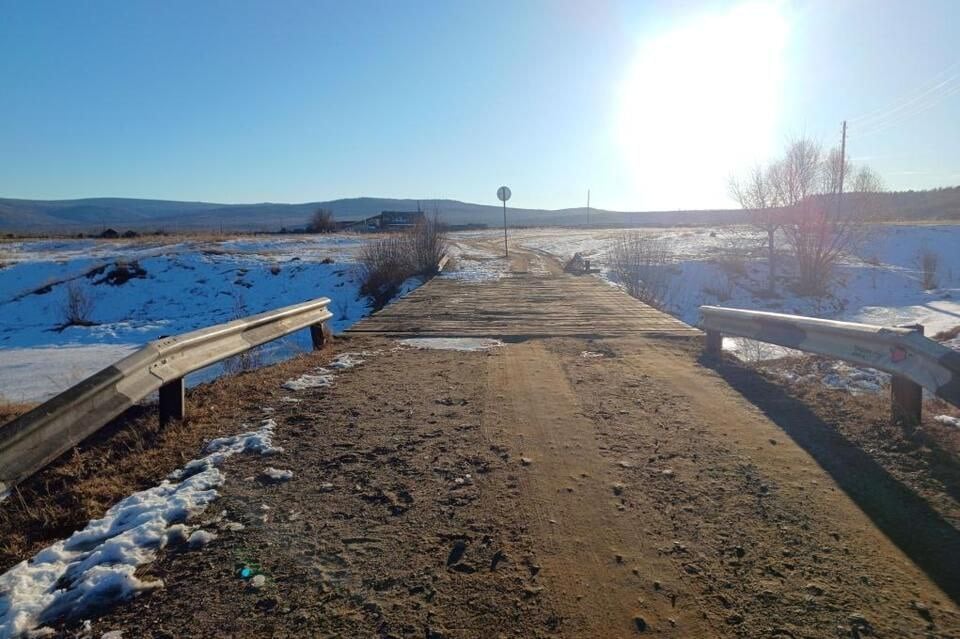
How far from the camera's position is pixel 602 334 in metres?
9.19

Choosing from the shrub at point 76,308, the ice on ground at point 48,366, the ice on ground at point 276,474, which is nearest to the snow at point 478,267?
the ice on ground at point 48,366

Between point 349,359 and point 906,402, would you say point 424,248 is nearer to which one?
point 349,359

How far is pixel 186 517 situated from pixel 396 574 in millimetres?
1252

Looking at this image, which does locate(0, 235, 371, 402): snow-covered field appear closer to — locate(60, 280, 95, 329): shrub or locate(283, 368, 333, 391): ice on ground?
locate(60, 280, 95, 329): shrub

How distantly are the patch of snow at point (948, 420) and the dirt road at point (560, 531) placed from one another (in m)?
0.85

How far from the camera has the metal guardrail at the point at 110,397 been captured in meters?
3.08

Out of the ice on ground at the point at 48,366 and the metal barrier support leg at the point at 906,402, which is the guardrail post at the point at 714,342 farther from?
the ice on ground at the point at 48,366

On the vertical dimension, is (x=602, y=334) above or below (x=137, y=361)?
below

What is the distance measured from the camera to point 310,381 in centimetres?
603

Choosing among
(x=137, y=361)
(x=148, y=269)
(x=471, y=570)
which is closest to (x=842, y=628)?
(x=471, y=570)

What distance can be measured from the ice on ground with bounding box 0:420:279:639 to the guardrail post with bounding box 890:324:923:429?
15.4ft

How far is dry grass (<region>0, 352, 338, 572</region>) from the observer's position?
10.00ft

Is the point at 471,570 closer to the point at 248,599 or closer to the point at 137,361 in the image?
the point at 248,599

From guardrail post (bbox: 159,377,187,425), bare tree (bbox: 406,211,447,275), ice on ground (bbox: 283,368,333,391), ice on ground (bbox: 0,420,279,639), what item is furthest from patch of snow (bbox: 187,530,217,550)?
bare tree (bbox: 406,211,447,275)
